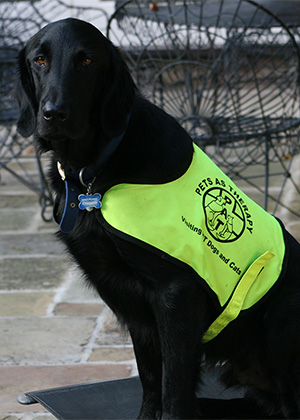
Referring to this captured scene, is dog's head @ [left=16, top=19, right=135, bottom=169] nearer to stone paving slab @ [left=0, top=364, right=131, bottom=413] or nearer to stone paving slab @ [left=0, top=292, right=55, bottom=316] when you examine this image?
stone paving slab @ [left=0, top=364, right=131, bottom=413]

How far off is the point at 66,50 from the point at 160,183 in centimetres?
44

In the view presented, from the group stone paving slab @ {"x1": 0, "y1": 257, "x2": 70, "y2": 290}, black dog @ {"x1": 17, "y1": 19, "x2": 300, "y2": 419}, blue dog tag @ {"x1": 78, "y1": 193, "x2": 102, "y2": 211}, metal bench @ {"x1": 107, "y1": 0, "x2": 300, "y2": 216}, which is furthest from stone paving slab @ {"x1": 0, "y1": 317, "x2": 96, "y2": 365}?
metal bench @ {"x1": 107, "y1": 0, "x2": 300, "y2": 216}

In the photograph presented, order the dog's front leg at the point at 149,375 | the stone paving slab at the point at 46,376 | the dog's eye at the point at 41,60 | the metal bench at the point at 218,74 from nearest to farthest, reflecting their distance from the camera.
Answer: the dog's eye at the point at 41,60
the dog's front leg at the point at 149,375
the stone paving slab at the point at 46,376
the metal bench at the point at 218,74

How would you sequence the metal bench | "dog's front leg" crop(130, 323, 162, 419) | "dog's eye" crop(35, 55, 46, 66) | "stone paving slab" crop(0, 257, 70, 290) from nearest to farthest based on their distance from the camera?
"dog's eye" crop(35, 55, 46, 66)
"dog's front leg" crop(130, 323, 162, 419)
"stone paving slab" crop(0, 257, 70, 290)
the metal bench

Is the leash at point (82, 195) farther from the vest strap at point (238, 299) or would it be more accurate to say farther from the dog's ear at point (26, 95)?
the vest strap at point (238, 299)

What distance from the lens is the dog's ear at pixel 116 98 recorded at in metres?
2.00

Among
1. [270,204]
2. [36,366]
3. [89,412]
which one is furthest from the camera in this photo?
[270,204]

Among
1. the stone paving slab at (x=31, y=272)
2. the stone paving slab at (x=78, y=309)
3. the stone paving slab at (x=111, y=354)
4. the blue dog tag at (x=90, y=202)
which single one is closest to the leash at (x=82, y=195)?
the blue dog tag at (x=90, y=202)

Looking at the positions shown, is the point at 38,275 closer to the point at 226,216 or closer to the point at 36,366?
the point at 36,366

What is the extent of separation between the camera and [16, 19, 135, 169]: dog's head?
6.28 ft

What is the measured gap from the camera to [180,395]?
206 cm

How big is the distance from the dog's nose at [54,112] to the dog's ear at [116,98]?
0.46 feet

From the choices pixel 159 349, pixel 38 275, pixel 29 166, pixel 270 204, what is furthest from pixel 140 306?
pixel 29 166

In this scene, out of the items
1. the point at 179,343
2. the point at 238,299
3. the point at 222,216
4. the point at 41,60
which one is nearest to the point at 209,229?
the point at 222,216
